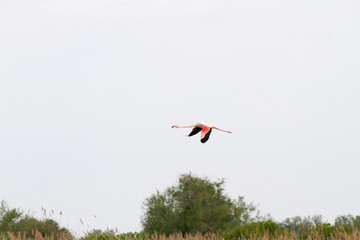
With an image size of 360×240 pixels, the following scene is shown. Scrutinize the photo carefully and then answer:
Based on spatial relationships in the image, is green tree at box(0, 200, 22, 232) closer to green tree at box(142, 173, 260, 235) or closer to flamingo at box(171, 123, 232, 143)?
green tree at box(142, 173, 260, 235)

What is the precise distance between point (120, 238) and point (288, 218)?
195ft

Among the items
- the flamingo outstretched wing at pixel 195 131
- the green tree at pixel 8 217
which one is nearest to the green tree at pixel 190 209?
the green tree at pixel 8 217

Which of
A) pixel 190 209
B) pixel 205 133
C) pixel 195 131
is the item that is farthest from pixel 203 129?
pixel 190 209

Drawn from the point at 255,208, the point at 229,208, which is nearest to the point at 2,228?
the point at 229,208

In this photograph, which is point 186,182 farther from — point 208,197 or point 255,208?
point 255,208

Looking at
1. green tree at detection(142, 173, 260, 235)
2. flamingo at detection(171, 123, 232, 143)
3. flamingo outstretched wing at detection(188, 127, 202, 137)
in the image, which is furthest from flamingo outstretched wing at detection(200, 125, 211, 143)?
green tree at detection(142, 173, 260, 235)

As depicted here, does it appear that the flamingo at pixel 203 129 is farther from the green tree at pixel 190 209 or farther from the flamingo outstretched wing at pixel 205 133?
the green tree at pixel 190 209

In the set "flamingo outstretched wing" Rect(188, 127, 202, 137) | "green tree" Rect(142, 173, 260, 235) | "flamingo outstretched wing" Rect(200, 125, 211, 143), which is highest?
"green tree" Rect(142, 173, 260, 235)

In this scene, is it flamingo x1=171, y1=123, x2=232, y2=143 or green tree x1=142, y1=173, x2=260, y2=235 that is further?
green tree x1=142, y1=173, x2=260, y2=235

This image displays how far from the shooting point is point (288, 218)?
247 feet

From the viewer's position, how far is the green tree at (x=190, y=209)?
4072 centimetres

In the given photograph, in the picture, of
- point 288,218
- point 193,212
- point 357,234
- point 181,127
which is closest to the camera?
point 181,127

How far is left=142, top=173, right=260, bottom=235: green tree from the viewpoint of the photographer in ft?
134

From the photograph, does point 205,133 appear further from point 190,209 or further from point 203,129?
point 190,209
